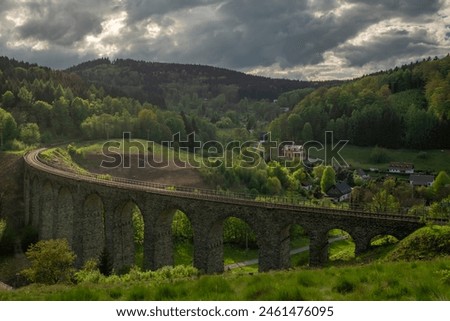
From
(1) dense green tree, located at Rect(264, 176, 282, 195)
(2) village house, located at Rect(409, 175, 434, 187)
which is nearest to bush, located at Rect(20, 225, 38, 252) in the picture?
(1) dense green tree, located at Rect(264, 176, 282, 195)

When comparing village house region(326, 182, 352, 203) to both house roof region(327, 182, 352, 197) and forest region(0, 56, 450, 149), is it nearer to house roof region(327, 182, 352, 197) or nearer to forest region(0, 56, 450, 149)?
house roof region(327, 182, 352, 197)

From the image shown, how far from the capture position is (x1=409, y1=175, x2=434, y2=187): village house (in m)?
104

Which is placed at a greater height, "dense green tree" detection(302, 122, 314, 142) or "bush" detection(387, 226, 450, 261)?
"dense green tree" detection(302, 122, 314, 142)

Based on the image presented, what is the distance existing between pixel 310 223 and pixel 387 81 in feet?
592

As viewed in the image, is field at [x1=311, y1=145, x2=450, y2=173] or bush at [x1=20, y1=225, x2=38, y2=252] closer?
bush at [x1=20, y1=225, x2=38, y2=252]

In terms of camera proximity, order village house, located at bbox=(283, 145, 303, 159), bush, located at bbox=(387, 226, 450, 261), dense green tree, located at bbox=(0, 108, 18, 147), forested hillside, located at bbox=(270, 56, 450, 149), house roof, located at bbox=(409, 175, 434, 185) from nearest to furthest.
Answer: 1. bush, located at bbox=(387, 226, 450, 261)
2. house roof, located at bbox=(409, 175, 434, 185)
3. dense green tree, located at bbox=(0, 108, 18, 147)
4. forested hillside, located at bbox=(270, 56, 450, 149)
5. village house, located at bbox=(283, 145, 303, 159)

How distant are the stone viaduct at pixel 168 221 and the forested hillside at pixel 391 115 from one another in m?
115

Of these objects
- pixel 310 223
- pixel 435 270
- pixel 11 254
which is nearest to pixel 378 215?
pixel 310 223

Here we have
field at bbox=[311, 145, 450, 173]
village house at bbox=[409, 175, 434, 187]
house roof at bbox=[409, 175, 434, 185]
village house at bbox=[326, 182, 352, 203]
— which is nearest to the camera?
village house at bbox=[409, 175, 434, 187]

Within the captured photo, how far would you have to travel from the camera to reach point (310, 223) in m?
38.8

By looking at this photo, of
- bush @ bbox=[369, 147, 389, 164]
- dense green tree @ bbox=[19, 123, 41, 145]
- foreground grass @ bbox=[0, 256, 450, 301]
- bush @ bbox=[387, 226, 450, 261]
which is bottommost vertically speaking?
bush @ bbox=[369, 147, 389, 164]

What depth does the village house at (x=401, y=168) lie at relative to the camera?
12075 centimetres

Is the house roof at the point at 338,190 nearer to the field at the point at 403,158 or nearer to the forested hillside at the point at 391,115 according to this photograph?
the field at the point at 403,158
